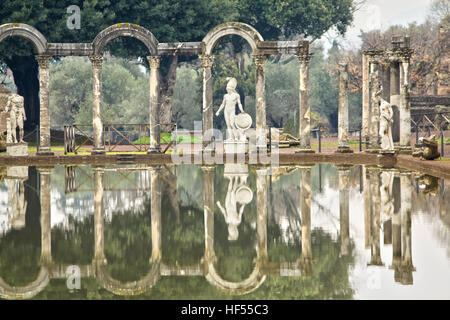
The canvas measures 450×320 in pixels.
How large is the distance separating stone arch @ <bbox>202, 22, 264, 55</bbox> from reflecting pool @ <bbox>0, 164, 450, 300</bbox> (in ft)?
34.2

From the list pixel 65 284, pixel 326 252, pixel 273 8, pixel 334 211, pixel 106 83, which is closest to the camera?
pixel 65 284

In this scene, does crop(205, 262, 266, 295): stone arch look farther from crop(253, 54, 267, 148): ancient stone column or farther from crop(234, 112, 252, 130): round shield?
crop(253, 54, 267, 148): ancient stone column

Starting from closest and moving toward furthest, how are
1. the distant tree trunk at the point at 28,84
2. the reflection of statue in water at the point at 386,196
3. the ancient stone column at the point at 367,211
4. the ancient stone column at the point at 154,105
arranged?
the ancient stone column at the point at 367,211
the reflection of statue in water at the point at 386,196
the ancient stone column at the point at 154,105
the distant tree trunk at the point at 28,84

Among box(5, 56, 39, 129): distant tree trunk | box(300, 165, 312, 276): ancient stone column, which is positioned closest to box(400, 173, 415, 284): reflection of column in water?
box(300, 165, 312, 276): ancient stone column

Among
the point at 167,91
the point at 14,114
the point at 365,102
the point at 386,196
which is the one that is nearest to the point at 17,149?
the point at 14,114

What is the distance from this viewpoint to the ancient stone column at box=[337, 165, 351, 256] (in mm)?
9812

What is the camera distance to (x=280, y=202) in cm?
1416

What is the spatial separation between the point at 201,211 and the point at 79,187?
17.3 feet

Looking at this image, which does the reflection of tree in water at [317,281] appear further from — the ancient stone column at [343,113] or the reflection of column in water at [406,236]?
the ancient stone column at [343,113]

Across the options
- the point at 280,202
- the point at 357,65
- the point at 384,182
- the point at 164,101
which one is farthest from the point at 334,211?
the point at 357,65

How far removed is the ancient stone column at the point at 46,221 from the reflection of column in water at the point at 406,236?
13.7 feet

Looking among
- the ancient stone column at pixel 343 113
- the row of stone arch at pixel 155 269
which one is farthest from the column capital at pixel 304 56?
the row of stone arch at pixel 155 269

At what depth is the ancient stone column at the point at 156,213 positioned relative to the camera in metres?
9.34
